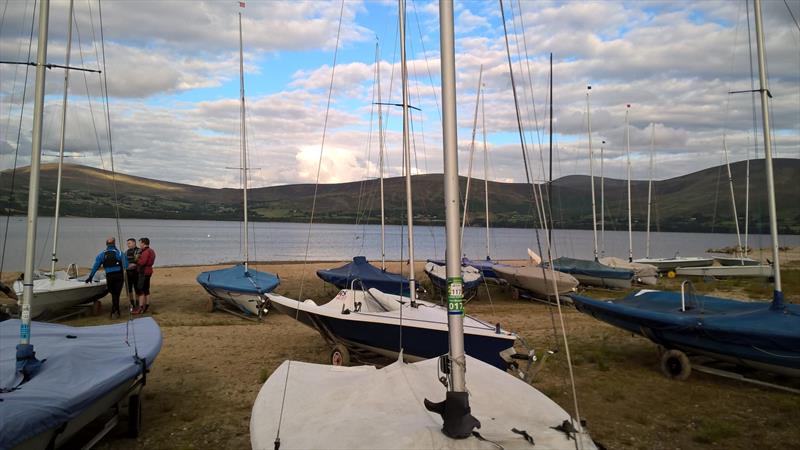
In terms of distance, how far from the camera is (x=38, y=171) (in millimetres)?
5812

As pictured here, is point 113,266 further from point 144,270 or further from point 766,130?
point 766,130

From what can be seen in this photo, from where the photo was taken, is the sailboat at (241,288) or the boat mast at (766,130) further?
the sailboat at (241,288)

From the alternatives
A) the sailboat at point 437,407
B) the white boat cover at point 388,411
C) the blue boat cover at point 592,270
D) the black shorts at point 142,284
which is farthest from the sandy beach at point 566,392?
the blue boat cover at point 592,270

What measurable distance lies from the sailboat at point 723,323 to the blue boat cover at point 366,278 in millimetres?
6565

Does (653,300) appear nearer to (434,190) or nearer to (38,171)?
(38,171)

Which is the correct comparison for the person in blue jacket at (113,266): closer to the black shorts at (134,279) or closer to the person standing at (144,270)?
the black shorts at (134,279)

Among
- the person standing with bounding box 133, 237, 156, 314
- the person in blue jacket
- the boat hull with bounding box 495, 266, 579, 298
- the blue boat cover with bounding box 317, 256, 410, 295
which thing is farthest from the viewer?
the boat hull with bounding box 495, 266, 579, 298

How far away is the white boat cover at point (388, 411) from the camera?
11.7ft

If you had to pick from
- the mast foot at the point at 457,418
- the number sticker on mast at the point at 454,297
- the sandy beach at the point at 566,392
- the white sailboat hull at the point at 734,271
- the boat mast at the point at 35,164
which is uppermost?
the boat mast at the point at 35,164

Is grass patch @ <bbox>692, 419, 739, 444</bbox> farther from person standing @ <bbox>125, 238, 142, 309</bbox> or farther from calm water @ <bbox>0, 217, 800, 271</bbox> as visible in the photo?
person standing @ <bbox>125, 238, 142, 309</bbox>

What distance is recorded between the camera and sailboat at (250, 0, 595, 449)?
11.7 ft

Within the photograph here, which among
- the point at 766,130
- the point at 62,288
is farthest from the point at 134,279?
the point at 766,130

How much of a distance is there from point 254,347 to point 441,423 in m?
7.62

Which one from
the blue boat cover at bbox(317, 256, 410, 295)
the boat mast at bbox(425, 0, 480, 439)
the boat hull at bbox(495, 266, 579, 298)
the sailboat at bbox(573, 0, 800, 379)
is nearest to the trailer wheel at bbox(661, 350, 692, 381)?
the sailboat at bbox(573, 0, 800, 379)
